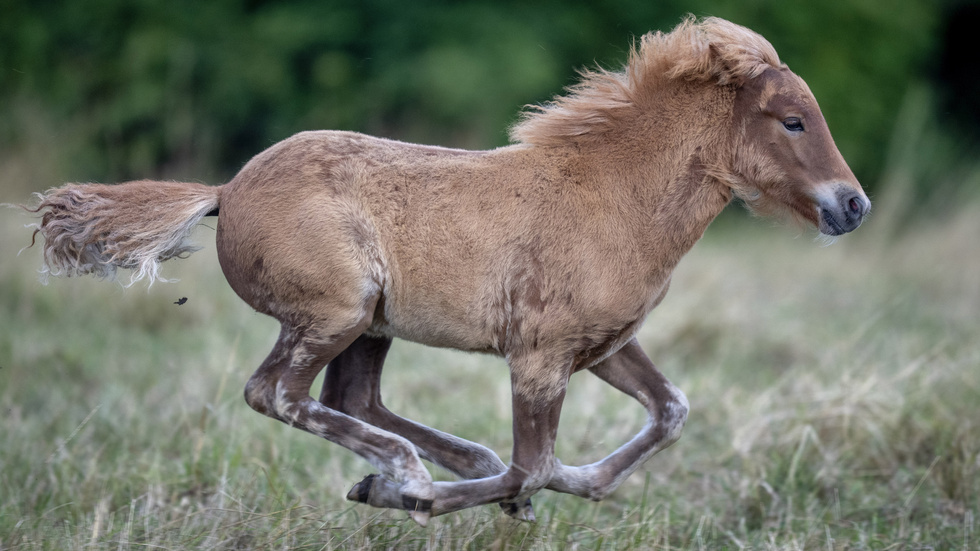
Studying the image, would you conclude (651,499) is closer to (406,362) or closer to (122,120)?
(406,362)

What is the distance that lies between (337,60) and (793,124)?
10.4 m

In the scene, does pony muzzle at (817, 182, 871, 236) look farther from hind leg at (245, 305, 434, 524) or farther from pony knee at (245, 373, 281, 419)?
pony knee at (245, 373, 281, 419)

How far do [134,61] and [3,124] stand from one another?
2309 millimetres

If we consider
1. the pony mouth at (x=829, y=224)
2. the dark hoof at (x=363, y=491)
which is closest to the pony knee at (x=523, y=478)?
the dark hoof at (x=363, y=491)

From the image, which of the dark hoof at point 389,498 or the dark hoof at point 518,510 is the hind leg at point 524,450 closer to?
the dark hoof at point 389,498

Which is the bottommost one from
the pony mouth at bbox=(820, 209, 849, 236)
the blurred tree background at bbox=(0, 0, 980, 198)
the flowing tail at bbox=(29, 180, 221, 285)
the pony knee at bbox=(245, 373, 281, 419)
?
the pony knee at bbox=(245, 373, 281, 419)

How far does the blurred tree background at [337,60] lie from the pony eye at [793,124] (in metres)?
7.65

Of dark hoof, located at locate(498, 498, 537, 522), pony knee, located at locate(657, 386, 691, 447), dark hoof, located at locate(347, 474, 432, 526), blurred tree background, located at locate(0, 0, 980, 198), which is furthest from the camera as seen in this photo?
blurred tree background, located at locate(0, 0, 980, 198)

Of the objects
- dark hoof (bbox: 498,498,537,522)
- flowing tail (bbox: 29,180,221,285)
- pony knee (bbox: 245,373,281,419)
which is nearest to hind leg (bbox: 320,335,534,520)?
dark hoof (bbox: 498,498,537,522)

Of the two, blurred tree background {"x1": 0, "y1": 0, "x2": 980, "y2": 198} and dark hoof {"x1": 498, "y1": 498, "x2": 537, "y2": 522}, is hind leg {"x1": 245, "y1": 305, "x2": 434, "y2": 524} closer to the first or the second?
dark hoof {"x1": 498, "y1": 498, "x2": 537, "y2": 522}

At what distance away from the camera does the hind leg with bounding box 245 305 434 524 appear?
3.26m

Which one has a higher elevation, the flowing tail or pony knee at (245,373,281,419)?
the flowing tail

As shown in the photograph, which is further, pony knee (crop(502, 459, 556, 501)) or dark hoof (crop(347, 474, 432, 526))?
pony knee (crop(502, 459, 556, 501))

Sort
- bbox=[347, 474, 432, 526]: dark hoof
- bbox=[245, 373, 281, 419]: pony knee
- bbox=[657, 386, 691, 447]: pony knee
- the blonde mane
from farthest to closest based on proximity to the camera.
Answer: bbox=[657, 386, 691, 447]: pony knee < the blonde mane < bbox=[245, 373, 281, 419]: pony knee < bbox=[347, 474, 432, 526]: dark hoof
